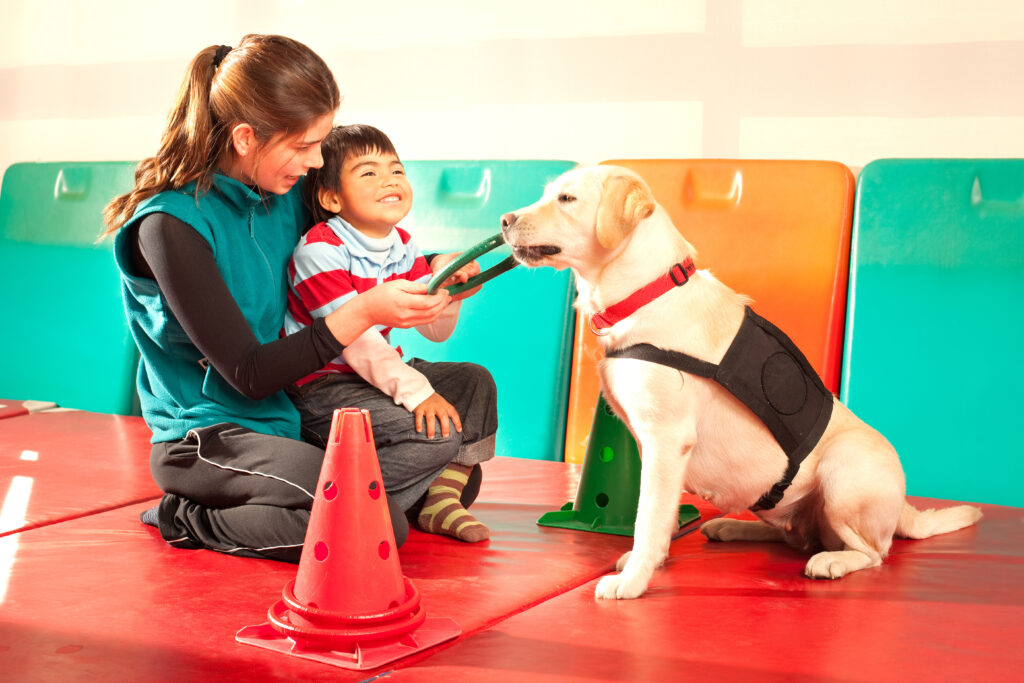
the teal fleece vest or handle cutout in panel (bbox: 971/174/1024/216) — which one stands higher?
handle cutout in panel (bbox: 971/174/1024/216)

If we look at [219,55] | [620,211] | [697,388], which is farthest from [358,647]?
[219,55]

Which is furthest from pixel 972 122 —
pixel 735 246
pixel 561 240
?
pixel 561 240

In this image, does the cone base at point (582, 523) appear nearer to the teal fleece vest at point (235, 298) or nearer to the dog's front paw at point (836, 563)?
the dog's front paw at point (836, 563)

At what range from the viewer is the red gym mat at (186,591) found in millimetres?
1528

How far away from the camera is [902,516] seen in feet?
7.44

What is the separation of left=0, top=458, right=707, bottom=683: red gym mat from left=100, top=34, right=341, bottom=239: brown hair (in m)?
0.73

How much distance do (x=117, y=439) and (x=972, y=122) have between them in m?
2.85

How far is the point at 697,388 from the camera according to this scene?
2031 mm

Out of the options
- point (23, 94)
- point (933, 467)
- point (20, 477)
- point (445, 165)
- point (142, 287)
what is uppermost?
point (23, 94)

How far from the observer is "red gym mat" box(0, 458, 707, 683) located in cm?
153

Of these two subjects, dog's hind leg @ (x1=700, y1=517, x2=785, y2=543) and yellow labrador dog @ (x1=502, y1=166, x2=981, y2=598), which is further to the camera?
dog's hind leg @ (x1=700, y1=517, x2=785, y2=543)

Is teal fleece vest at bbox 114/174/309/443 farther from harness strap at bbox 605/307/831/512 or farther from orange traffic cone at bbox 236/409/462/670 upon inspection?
harness strap at bbox 605/307/831/512

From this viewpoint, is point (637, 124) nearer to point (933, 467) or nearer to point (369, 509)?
point (933, 467)

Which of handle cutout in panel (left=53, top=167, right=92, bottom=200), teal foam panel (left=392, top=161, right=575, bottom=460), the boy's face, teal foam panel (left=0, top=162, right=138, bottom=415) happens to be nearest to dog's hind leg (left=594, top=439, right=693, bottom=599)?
the boy's face
